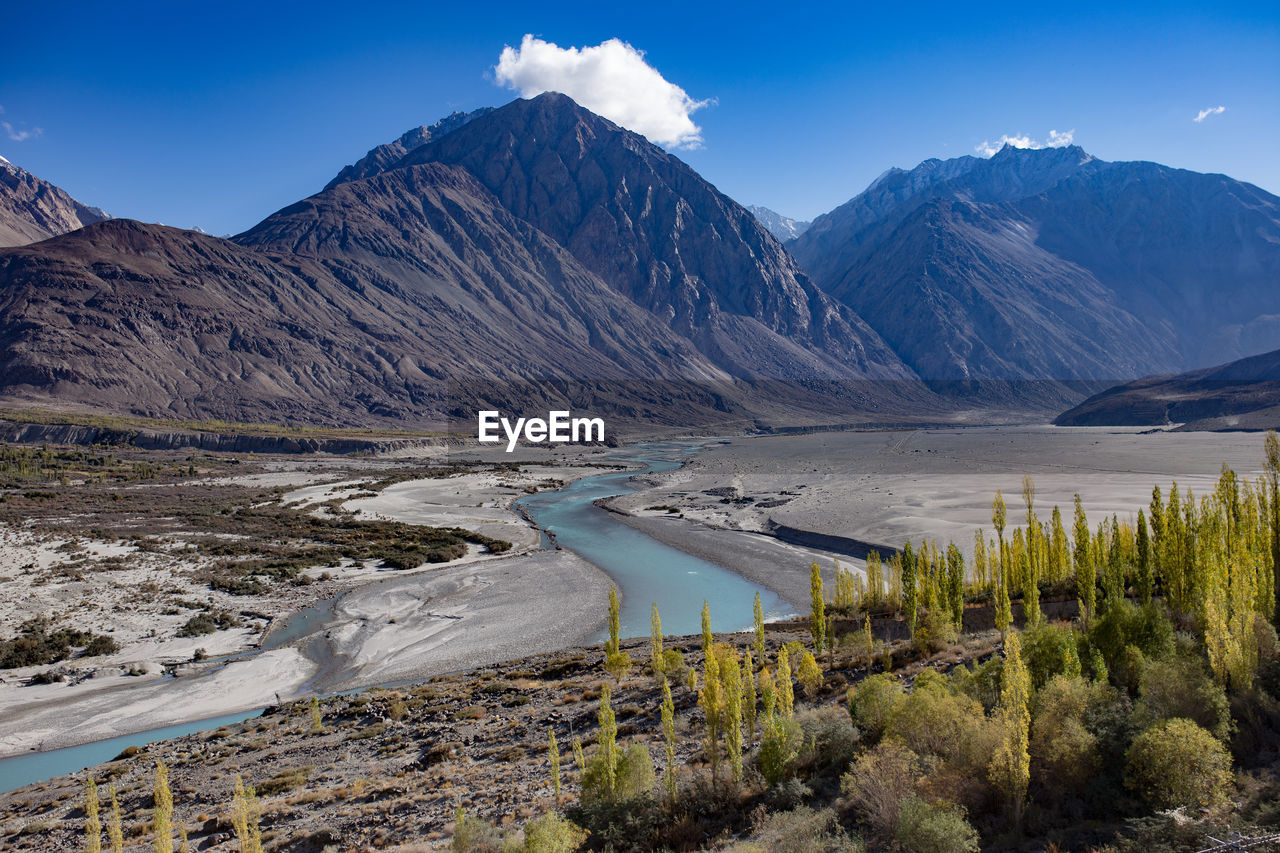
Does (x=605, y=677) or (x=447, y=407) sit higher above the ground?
(x=447, y=407)

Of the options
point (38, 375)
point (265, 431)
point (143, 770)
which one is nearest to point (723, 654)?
point (143, 770)

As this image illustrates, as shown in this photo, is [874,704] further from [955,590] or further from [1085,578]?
Result: [1085,578]

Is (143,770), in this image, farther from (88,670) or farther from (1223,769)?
(1223,769)

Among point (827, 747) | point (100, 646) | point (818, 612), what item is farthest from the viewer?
point (100, 646)

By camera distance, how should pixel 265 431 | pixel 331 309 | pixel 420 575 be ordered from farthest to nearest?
pixel 331 309 < pixel 265 431 < pixel 420 575

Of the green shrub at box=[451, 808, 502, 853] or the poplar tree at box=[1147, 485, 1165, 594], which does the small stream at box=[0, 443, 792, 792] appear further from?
the poplar tree at box=[1147, 485, 1165, 594]

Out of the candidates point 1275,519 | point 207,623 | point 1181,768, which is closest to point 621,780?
point 1181,768
